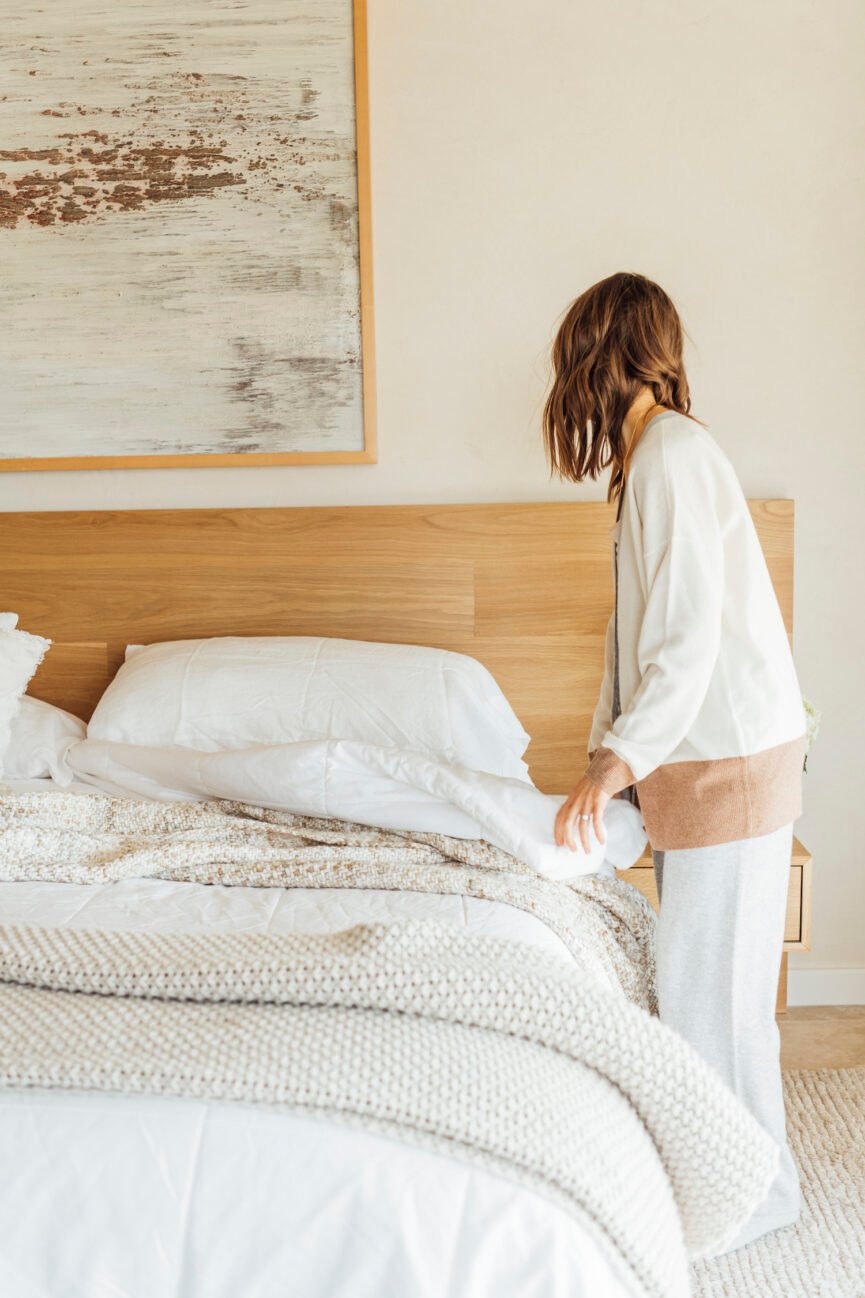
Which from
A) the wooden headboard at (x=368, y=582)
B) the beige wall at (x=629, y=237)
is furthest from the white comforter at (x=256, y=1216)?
the beige wall at (x=629, y=237)

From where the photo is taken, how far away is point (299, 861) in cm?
151

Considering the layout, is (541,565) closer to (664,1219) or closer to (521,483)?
(521,483)

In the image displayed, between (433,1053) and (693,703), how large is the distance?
2.24 feet

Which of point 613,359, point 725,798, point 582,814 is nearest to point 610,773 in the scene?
point 582,814

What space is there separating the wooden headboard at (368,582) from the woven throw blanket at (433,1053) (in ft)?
4.23

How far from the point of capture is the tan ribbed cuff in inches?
56.8

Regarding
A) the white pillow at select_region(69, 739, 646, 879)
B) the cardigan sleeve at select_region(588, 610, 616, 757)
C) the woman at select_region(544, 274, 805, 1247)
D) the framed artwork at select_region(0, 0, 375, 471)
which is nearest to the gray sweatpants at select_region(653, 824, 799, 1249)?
the woman at select_region(544, 274, 805, 1247)

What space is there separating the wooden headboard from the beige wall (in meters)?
0.09

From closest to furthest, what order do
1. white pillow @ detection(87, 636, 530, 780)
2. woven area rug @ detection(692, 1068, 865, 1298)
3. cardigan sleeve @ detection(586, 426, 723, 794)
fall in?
cardigan sleeve @ detection(586, 426, 723, 794) < woven area rug @ detection(692, 1068, 865, 1298) < white pillow @ detection(87, 636, 530, 780)

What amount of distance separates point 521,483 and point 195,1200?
174 cm

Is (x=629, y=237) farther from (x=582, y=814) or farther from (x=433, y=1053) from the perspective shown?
(x=433, y=1053)

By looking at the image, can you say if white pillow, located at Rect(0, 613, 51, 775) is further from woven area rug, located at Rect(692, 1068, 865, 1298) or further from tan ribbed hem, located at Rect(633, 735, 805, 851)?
woven area rug, located at Rect(692, 1068, 865, 1298)

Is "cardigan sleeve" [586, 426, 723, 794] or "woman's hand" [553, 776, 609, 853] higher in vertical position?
"cardigan sleeve" [586, 426, 723, 794]

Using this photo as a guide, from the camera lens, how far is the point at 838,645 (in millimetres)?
2367
